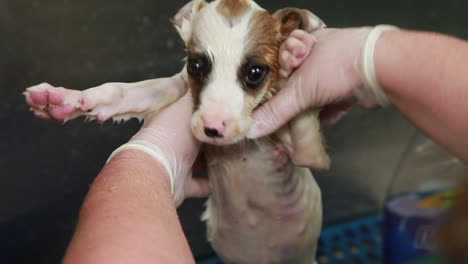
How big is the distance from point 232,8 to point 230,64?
103 millimetres

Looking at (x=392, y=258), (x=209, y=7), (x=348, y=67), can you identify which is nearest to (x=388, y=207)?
(x=392, y=258)

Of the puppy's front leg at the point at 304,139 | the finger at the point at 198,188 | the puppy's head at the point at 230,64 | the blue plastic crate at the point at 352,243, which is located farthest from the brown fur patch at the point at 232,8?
the blue plastic crate at the point at 352,243

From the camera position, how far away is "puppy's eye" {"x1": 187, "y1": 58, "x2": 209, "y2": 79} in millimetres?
798

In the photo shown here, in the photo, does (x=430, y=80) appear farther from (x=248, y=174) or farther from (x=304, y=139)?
(x=248, y=174)

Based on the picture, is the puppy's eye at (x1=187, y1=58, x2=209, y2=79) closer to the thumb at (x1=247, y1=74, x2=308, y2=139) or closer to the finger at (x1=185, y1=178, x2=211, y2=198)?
the thumb at (x1=247, y1=74, x2=308, y2=139)

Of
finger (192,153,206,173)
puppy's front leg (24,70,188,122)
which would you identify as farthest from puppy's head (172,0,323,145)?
finger (192,153,206,173)

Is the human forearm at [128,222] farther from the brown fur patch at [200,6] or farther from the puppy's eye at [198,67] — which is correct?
the brown fur patch at [200,6]

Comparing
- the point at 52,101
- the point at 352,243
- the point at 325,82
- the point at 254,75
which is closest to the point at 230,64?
the point at 254,75

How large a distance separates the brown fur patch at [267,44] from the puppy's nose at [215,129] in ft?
0.43

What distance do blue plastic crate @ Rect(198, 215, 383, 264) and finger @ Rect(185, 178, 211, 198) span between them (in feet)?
1.51

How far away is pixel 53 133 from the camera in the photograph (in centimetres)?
108

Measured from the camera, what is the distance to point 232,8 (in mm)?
822

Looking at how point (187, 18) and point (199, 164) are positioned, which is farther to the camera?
point (199, 164)

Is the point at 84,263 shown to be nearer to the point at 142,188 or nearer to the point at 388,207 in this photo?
the point at 142,188
